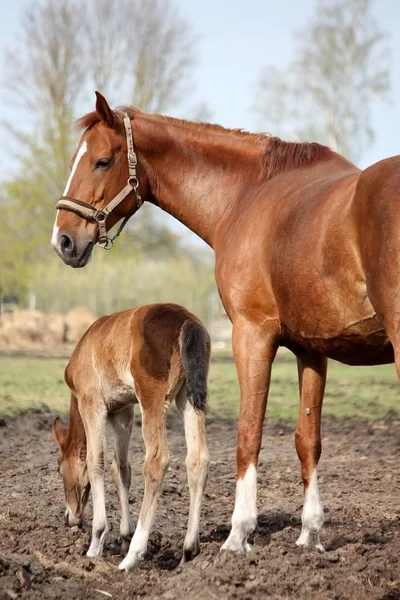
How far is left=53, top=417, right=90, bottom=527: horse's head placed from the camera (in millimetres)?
6312

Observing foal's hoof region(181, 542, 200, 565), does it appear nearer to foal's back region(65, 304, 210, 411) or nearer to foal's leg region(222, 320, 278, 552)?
foal's leg region(222, 320, 278, 552)

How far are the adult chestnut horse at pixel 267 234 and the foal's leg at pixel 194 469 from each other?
0.35 meters

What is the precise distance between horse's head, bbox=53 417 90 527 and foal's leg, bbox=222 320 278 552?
1.55m

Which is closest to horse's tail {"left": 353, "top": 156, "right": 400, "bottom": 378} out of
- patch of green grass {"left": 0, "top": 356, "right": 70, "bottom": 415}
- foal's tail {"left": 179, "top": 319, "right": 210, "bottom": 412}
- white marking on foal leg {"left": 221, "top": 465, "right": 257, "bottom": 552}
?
white marking on foal leg {"left": 221, "top": 465, "right": 257, "bottom": 552}

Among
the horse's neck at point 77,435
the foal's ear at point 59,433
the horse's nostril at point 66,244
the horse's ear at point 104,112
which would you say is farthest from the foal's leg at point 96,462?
the horse's ear at point 104,112

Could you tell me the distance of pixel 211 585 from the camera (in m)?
4.25

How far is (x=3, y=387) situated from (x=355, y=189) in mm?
11397

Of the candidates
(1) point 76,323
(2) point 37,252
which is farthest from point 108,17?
(1) point 76,323

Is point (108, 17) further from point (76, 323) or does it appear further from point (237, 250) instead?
point (237, 250)

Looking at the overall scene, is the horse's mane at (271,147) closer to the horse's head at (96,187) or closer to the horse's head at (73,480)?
the horse's head at (96,187)

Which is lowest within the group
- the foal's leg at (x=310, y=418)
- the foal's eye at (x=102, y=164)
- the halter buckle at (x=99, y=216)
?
the foal's leg at (x=310, y=418)

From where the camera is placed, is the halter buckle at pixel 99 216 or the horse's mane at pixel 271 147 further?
the halter buckle at pixel 99 216

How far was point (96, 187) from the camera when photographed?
5.93 meters

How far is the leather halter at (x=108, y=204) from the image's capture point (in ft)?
19.2
